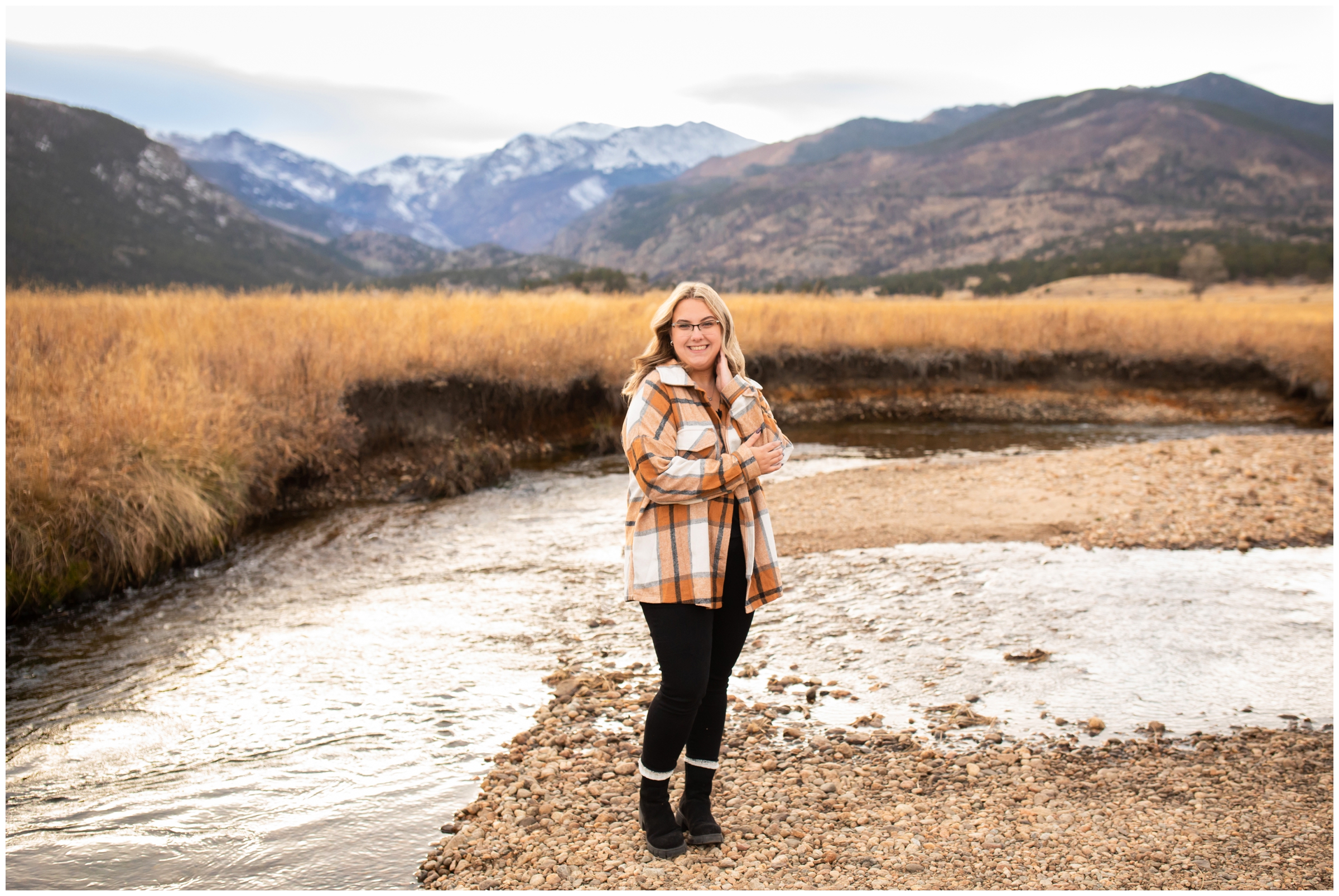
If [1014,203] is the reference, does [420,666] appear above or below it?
below

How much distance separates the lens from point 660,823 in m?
3.04

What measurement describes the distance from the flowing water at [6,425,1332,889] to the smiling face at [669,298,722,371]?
7.44 feet

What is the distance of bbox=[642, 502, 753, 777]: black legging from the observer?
109 inches

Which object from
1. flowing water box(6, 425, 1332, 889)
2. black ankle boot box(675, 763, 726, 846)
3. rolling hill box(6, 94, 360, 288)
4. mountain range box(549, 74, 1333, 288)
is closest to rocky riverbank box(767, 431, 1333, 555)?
flowing water box(6, 425, 1332, 889)

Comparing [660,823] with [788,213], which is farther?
[788,213]

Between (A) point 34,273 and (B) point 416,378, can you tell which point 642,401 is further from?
(A) point 34,273

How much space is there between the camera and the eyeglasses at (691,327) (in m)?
2.82

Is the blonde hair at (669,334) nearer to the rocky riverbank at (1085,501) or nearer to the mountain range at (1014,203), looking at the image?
the rocky riverbank at (1085,501)

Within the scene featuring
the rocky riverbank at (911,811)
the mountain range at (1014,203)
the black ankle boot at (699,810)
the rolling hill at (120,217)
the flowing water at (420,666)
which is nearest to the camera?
the rocky riverbank at (911,811)

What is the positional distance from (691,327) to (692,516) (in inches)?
25.6

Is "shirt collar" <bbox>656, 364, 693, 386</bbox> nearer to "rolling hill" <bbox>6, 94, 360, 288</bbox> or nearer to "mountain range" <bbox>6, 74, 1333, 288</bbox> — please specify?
"mountain range" <bbox>6, 74, 1333, 288</bbox>

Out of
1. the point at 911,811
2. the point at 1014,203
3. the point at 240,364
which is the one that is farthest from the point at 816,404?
the point at 1014,203

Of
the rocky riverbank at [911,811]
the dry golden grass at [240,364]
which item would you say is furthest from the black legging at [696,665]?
the dry golden grass at [240,364]

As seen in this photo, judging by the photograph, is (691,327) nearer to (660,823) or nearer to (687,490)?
(687,490)
